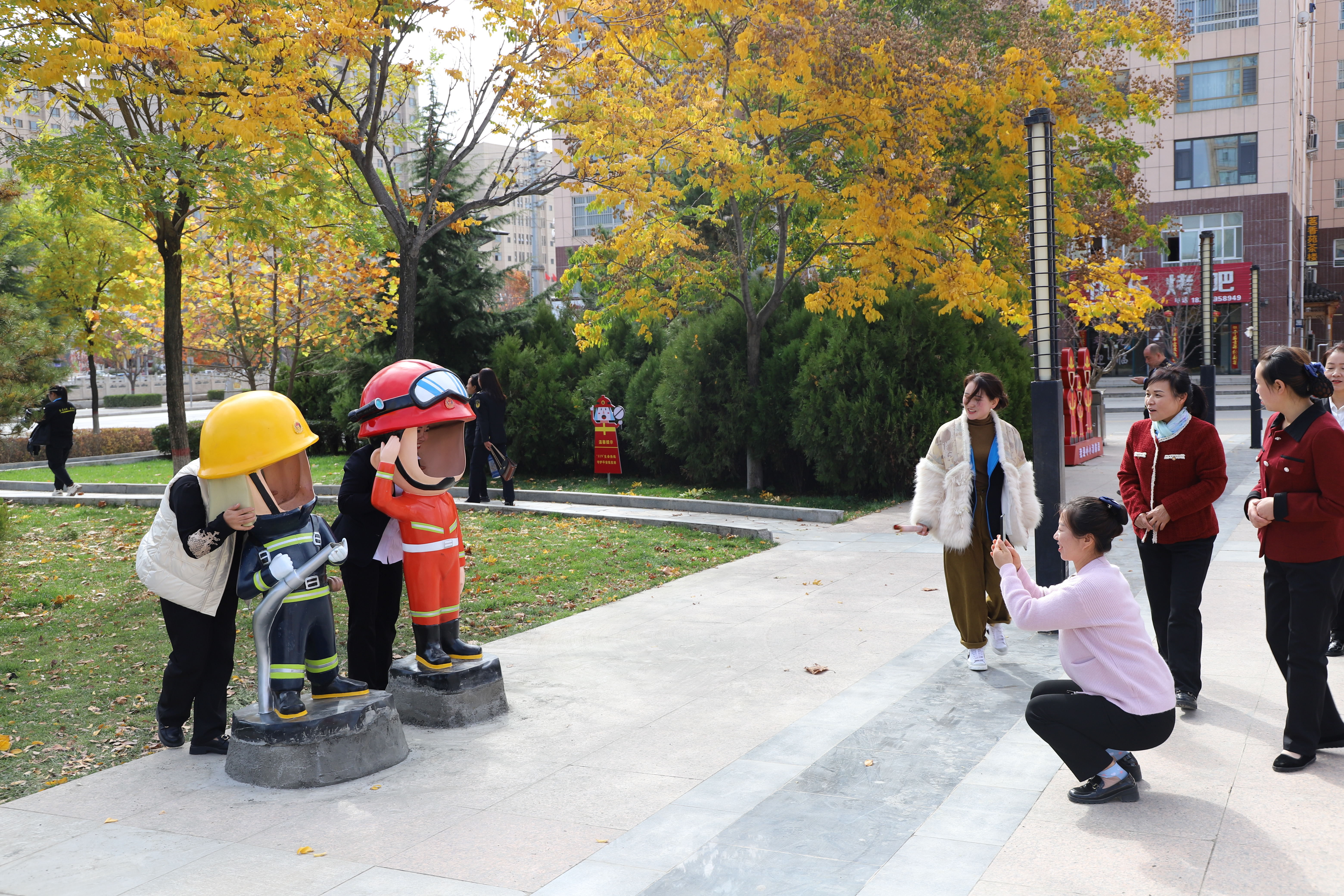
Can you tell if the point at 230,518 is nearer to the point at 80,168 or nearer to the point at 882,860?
the point at 882,860

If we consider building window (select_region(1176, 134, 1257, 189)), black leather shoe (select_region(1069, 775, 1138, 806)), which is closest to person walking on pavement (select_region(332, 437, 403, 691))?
black leather shoe (select_region(1069, 775, 1138, 806))

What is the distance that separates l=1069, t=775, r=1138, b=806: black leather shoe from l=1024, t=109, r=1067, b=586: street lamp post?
2667 mm

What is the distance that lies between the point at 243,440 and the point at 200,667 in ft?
4.26

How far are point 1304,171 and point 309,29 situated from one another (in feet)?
192

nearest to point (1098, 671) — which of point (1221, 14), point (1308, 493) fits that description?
point (1308, 493)

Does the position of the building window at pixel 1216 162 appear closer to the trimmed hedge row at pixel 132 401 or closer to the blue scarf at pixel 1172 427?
the blue scarf at pixel 1172 427

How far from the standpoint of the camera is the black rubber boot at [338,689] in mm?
5090

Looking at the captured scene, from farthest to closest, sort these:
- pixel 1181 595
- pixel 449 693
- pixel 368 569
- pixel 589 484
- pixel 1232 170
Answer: pixel 1232 170, pixel 589 484, pixel 368 569, pixel 449 693, pixel 1181 595

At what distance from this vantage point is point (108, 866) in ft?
12.9

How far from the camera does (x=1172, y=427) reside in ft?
17.7

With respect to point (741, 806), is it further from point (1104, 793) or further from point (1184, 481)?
point (1184, 481)

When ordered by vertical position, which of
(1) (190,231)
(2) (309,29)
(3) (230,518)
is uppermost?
(2) (309,29)

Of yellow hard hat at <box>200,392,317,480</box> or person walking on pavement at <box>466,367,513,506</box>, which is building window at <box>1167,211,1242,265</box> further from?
yellow hard hat at <box>200,392,317,480</box>

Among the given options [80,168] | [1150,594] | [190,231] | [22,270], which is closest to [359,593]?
[1150,594]
